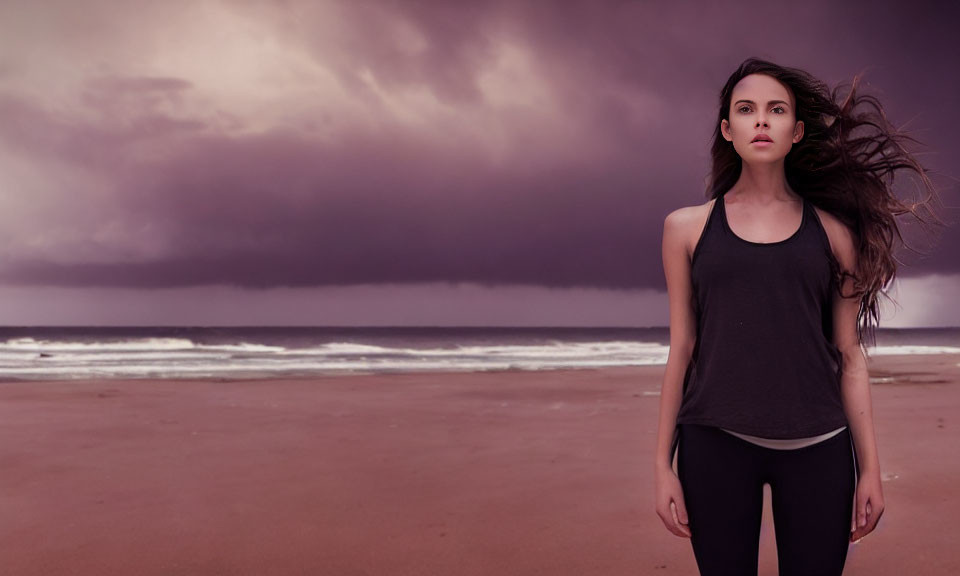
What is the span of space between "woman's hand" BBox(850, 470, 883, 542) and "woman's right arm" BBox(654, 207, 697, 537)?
451 millimetres

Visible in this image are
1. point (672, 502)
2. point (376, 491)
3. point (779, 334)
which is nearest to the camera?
point (779, 334)

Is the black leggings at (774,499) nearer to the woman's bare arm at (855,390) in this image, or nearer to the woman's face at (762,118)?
the woman's bare arm at (855,390)

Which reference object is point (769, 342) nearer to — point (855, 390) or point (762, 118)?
point (855, 390)

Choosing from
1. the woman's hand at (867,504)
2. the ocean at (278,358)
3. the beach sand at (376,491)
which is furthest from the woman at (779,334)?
the ocean at (278,358)

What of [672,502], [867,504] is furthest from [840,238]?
[672,502]

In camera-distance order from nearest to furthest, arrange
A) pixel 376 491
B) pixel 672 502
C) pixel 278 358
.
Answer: pixel 672 502 < pixel 376 491 < pixel 278 358

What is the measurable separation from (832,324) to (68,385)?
14.7m

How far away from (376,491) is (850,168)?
14.0 ft

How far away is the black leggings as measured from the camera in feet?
6.33

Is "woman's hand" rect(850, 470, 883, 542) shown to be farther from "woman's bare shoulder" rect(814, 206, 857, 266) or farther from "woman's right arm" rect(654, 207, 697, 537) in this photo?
"woman's bare shoulder" rect(814, 206, 857, 266)

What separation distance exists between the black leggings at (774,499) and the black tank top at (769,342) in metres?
0.06

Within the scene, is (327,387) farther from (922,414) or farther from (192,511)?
(922,414)

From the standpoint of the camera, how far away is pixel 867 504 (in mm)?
1983

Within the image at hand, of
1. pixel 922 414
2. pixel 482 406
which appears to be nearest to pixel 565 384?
pixel 482 406
